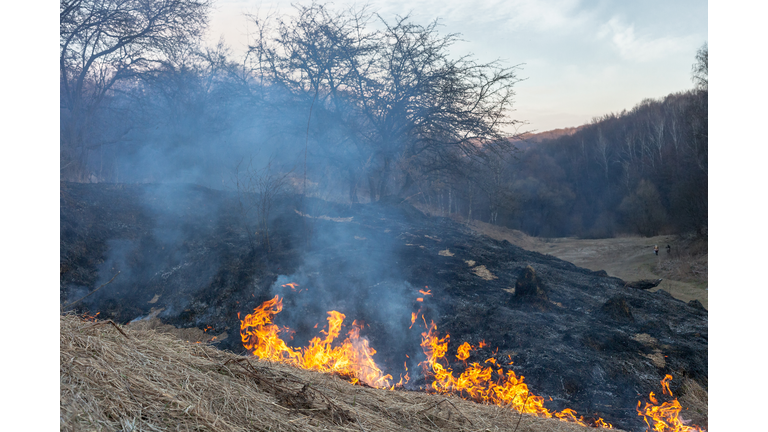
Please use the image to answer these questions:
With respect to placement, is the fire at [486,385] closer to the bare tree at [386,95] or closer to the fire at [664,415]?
the fire at [664,415]

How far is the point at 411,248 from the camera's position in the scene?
9.26m

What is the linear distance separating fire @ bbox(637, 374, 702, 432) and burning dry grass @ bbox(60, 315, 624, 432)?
2.00 metres

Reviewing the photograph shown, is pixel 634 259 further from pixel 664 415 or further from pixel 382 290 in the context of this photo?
pixel 664 415

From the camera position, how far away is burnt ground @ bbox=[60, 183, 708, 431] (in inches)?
215

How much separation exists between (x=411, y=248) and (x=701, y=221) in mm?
13663

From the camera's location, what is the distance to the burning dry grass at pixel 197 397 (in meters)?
1.93

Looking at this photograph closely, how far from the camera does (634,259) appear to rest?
1938cm

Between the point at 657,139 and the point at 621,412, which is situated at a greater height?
the point at 657,139

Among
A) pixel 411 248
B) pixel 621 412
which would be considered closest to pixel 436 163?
pixel 411 248

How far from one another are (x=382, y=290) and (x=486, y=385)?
251cm

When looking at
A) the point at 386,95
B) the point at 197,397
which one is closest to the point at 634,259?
the point at 386,95

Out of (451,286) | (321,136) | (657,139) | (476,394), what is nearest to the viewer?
(476,394)

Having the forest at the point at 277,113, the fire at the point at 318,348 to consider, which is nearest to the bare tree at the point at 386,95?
the forest at the point at 277,113

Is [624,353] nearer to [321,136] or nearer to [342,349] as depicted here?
[342,349]
